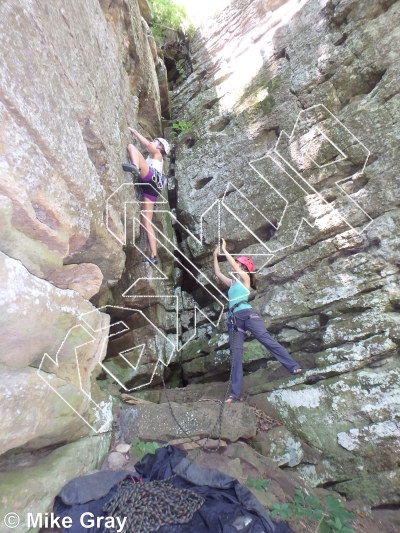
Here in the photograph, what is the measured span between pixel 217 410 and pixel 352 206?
3636mm

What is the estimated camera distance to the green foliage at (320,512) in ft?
10.5

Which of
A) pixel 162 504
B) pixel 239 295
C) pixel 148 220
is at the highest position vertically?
pixel 148 220

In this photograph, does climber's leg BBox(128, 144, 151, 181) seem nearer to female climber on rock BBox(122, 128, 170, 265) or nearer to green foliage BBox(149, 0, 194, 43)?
female climber on rock BBox(122, 128, 170, 265)

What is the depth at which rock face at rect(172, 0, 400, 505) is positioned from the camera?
421 centimetres

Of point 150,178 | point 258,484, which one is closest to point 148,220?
point 150,178

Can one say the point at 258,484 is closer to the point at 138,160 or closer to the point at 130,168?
the point at 130,168

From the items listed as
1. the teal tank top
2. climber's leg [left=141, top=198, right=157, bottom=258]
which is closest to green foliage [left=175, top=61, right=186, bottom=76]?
climber's leg [left=141, top=198, right=157, bottom=258]

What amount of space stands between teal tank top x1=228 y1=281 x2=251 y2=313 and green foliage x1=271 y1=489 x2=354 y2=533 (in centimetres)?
236

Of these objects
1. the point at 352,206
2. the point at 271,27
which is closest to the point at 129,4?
the point at 271,27

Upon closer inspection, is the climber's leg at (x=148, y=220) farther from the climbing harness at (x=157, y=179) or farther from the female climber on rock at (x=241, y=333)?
the female climber on rock at (x=241, y=333)

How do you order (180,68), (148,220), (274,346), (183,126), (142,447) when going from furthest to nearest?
(180,68)
(183,126)
(148,220)
(274,346)
(142,447)

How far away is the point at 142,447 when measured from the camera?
142 inches

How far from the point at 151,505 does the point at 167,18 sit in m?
11.3

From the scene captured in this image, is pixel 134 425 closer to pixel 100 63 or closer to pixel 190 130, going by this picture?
pixel 100 63
